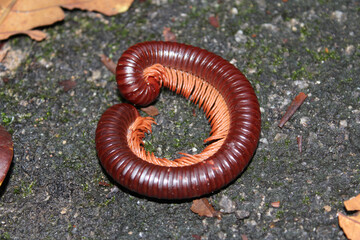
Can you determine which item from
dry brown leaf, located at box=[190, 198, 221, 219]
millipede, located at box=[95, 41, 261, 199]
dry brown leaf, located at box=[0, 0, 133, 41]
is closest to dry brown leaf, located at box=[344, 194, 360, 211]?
millipede, located at box=[95, 41, 261, 199]

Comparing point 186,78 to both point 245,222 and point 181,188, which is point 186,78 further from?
point 245,222

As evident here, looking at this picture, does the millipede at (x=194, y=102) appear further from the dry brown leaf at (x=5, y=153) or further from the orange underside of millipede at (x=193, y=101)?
the dry brown leaf at (x=5, y=153)

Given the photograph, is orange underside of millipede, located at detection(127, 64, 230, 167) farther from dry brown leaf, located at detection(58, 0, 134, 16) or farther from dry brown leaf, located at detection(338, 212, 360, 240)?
dry brown leaf, located at detection(338, 212, 360, 240)

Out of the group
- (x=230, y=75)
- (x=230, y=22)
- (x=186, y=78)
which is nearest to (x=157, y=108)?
(x=186, y=78)

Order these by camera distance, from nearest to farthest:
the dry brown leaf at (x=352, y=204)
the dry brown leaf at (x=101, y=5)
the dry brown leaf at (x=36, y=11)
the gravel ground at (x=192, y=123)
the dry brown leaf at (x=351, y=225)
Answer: the dry brown leaf at (x=351, y=225)
the dry brown leaf at (x=352, y=204)
the gravel ground at (x=192, y=123)
the dry brown leaf at (x=36, y=11)
the dry brown leaf at (x=101, y=5)

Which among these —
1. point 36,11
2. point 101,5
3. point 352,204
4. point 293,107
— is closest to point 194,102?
point 293,107

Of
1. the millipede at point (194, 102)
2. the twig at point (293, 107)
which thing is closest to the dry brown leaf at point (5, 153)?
the millipede at point (194, 102)
